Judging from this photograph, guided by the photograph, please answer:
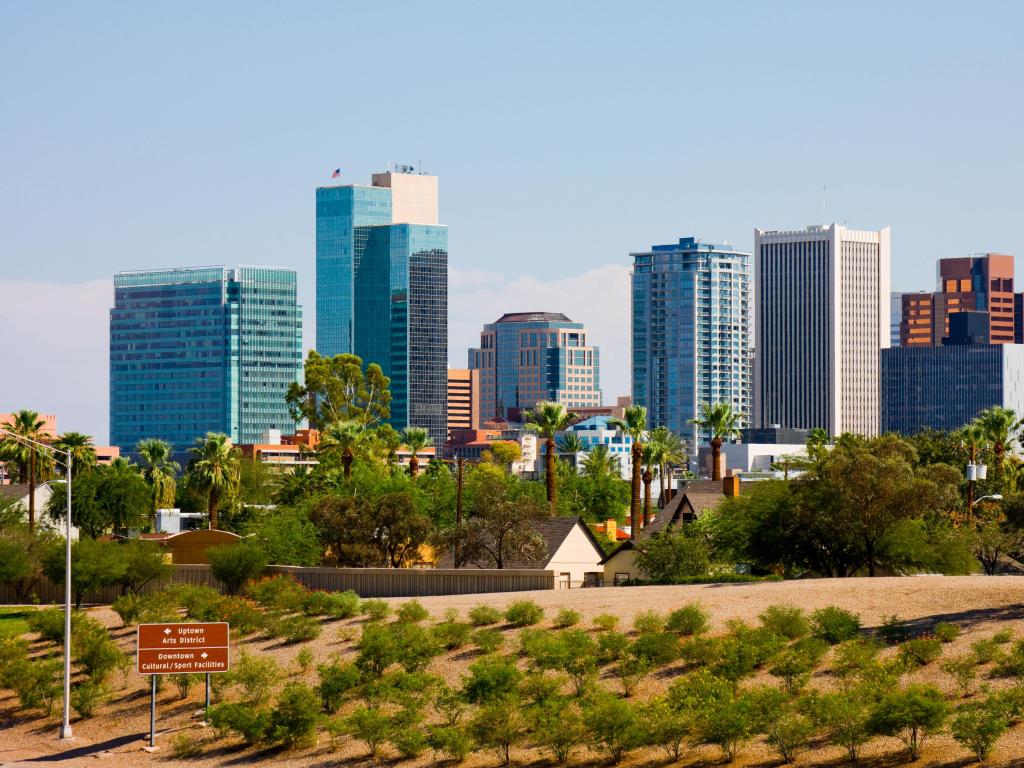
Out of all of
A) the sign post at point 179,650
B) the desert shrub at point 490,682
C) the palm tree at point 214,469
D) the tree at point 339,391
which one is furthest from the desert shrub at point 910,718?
the tree at point 339,391

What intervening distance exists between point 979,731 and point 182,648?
22.3 m

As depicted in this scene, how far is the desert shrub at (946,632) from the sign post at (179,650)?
19.2 m

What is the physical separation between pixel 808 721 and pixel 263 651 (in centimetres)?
2137

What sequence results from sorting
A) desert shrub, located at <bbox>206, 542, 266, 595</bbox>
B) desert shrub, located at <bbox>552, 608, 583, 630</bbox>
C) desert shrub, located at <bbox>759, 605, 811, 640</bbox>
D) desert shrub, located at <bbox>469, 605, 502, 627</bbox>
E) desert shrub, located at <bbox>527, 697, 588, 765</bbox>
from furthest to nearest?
desert shrub, located at <bbox>206, 542, 266, 595</bbox>, desert shrub, located at <bbox>469, 605, 502, 627</bbox>, desert shrub, located at <bbox>552, 608, 583, 630</bbox>, desert shrub, located at <bbox>759, 605, 811, 640</bbox>, desert shrub, located at <bbox>527, 697, 588, 765</bbox>

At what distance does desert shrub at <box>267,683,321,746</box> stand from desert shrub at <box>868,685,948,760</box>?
15.0m

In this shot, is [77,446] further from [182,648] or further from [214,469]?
[182,648]

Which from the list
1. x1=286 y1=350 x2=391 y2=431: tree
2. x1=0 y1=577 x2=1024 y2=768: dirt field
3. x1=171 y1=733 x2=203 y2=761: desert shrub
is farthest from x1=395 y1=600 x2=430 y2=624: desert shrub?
x1=286 y1=350 x2=391 y2=431: tree

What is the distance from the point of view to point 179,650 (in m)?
50.7

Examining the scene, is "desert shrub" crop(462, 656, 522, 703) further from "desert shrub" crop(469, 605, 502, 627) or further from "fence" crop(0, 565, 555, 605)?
"fence" crop(0, 565, 555, 605)

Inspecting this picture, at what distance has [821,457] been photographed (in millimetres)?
68625

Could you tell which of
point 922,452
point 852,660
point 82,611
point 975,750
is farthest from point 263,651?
point 922,452

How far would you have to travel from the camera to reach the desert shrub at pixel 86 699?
53.9 m

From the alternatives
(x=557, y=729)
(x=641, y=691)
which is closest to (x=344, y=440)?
(x=641, y=691)

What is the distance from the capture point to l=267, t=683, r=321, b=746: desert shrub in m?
47.8
